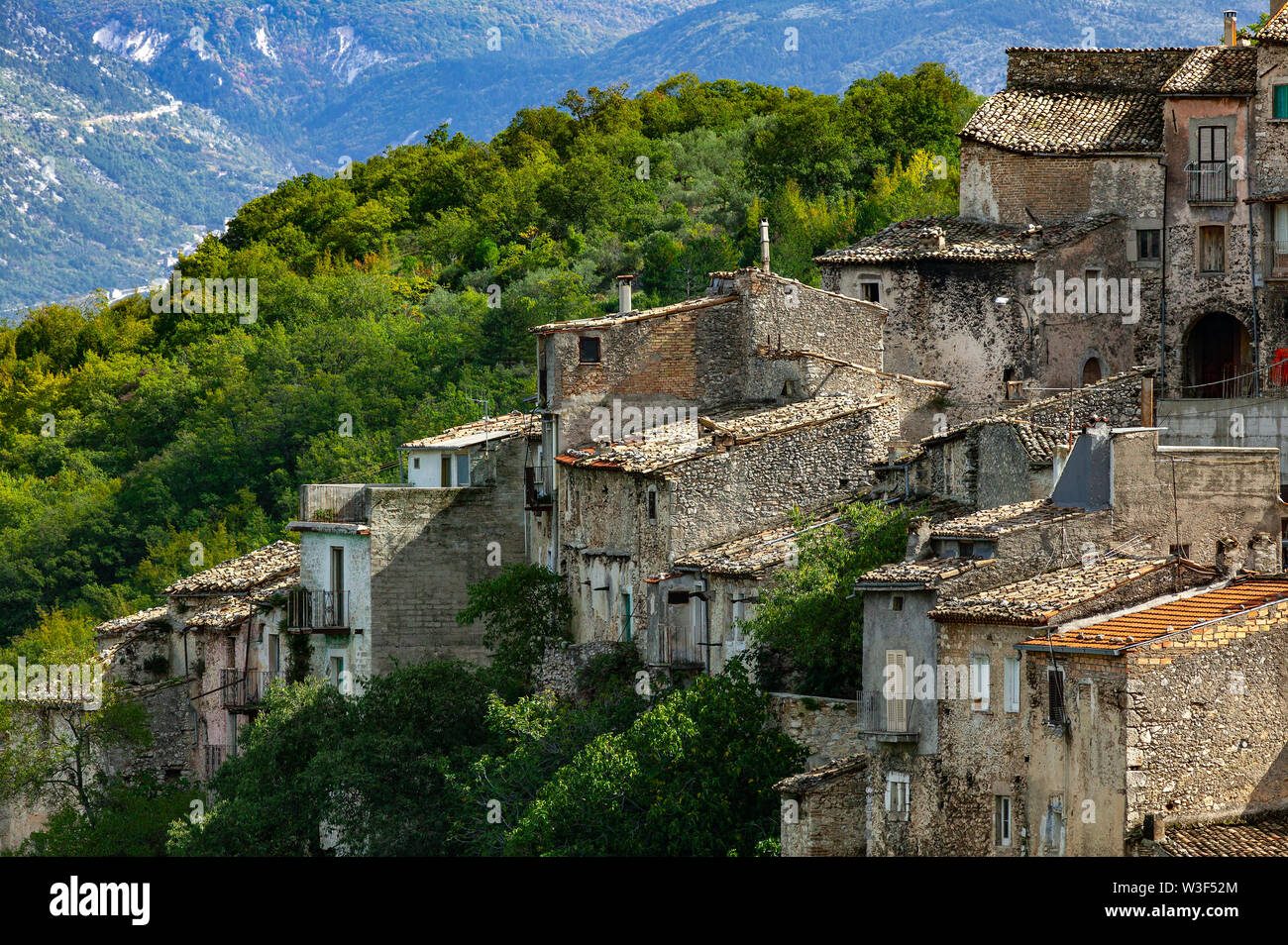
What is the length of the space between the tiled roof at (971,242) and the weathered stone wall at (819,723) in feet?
53.6

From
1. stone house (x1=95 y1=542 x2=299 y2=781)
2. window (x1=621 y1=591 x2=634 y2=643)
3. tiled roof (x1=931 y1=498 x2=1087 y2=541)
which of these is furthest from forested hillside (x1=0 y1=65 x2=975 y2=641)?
tiled roof (x1=931 y1=498 x2=1087 y2=541)

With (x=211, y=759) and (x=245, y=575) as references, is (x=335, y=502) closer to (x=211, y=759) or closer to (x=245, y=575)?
(x=245, y=575)

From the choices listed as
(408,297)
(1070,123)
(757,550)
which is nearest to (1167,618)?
(757,550)

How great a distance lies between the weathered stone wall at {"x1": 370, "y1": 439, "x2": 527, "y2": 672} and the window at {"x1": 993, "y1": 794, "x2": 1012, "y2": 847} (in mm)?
19417

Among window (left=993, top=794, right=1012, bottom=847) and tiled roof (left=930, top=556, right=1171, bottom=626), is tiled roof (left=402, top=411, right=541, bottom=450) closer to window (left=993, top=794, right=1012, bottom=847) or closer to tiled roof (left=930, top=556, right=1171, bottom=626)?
tiled roof (left=930, top=556, right=1171, bottom=626)

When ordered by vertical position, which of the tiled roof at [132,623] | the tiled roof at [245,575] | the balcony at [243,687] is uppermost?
the tiled roof at [245,575]

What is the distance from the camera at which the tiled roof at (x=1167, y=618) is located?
32.6 metres

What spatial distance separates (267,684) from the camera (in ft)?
180

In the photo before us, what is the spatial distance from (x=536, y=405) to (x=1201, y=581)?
777 inches

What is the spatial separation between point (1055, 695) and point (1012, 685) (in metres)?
1.14

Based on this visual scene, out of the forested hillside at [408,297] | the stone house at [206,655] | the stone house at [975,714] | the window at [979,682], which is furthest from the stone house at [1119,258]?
the window at [979,682]

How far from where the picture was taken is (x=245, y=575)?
61406 millimetres

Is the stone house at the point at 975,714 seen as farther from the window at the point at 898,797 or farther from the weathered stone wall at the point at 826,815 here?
the weathered stone wall at the point at 826,815

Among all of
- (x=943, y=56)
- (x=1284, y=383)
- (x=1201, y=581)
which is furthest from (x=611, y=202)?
(x=943, y=56)
